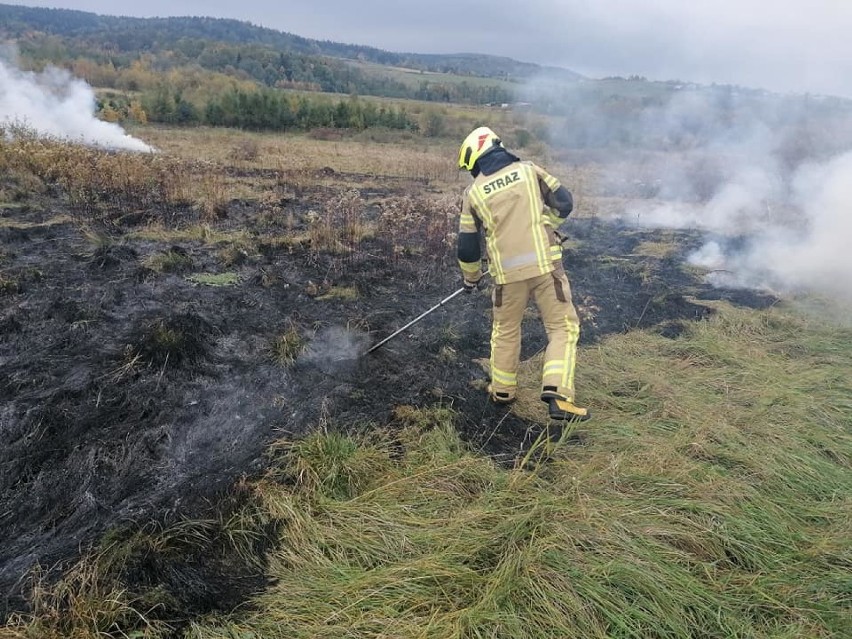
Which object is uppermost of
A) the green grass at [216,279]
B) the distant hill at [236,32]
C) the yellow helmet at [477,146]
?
the distant hill at [236,32]

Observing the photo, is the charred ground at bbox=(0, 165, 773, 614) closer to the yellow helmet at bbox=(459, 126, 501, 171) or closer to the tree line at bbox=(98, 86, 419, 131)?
the yellow helmet at bbox=(459, 126, 501, 171)

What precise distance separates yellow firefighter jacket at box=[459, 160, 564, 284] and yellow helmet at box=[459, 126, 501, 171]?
0.15m

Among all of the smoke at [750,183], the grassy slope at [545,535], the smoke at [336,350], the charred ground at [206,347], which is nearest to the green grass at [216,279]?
the charred ground at [206,347]

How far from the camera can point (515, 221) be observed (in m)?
3.68

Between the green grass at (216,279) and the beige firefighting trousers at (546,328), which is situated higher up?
the beige firefighting trousers at (546,328)

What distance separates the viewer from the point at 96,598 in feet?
7.03

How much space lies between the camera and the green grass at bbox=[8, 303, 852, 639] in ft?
7.00

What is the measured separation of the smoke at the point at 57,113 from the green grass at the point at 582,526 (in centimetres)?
1445

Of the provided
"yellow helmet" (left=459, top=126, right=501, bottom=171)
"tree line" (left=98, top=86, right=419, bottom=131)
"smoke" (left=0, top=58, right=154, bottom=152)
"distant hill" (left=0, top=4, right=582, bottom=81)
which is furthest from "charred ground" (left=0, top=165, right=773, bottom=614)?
"distant hill" (left=0, top=4, right=582, bottom=81)

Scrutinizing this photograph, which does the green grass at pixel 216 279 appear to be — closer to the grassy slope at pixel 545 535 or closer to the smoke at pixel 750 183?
the grassy slope at pixel 545 535

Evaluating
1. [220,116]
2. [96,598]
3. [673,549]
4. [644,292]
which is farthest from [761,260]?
[220,116]

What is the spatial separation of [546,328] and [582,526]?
1653 mm

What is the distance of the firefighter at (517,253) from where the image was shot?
3676 mm

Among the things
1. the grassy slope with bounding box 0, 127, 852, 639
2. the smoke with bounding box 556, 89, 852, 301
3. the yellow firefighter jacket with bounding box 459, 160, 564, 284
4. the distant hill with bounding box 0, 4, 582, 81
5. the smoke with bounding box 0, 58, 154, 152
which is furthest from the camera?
the distant hill with bounding box 0, 4, 582, 81
